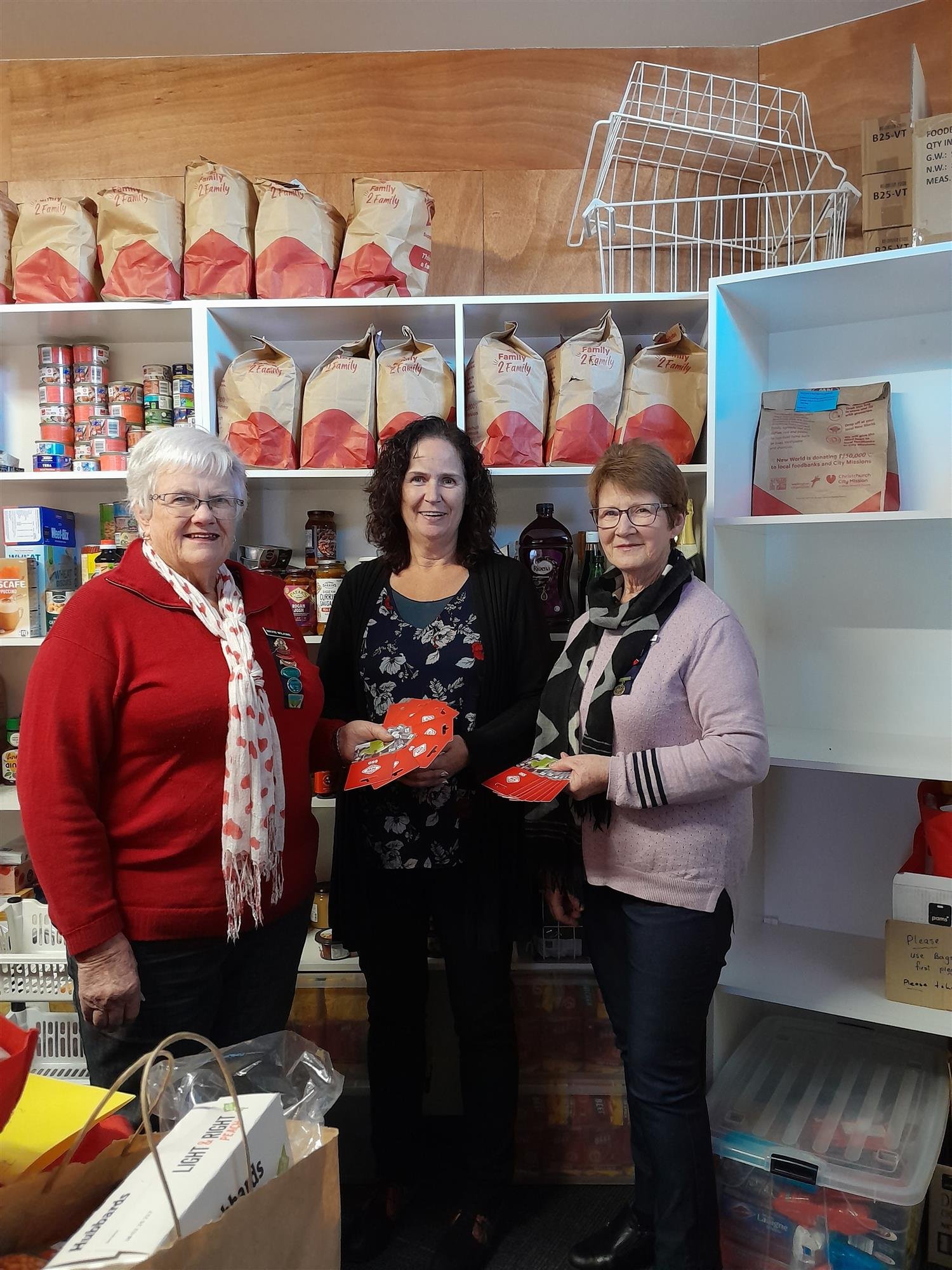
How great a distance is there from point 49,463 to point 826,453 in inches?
74.6

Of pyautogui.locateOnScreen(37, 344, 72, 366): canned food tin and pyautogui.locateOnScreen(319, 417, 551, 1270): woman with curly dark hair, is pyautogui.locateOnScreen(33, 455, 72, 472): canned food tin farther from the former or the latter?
pyautogui.locateOnScreen(319, 417, 551, 1270): woman with curly dark hair

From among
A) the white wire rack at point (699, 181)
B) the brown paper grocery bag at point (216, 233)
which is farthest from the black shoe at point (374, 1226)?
the white wire rack at point (699, 181)

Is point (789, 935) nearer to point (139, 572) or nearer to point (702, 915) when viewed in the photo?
point (702, 915)

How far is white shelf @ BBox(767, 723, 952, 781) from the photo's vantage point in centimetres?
192

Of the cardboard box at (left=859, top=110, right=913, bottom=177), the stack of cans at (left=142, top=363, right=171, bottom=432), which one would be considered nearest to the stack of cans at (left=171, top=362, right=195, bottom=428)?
the stack of cans at (left=142, top=363, right=171, bottom=432)

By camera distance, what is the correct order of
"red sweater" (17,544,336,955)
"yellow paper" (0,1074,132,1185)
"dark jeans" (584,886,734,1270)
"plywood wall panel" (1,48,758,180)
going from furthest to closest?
1. "plywood wall panel" (1,48,758,180)
2. "dark jeans" (584,886,734,1270)
3. "red sweater" (17,544,336,955)
4. "yellow paper" (0,1074,132,1185)

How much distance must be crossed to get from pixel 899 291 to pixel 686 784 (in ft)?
4.32

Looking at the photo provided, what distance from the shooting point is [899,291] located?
203 centimetres

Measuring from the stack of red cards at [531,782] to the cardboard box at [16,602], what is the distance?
1292 millimetres

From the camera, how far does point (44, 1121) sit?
3.09ft

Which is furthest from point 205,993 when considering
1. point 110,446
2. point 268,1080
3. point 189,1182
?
point 110,446

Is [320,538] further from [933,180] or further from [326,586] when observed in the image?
[933,180]

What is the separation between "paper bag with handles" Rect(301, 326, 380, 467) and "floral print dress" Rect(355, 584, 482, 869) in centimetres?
53

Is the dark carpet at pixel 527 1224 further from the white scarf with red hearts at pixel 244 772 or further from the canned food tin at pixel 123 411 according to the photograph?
the canned food tin at pixel 123 411
